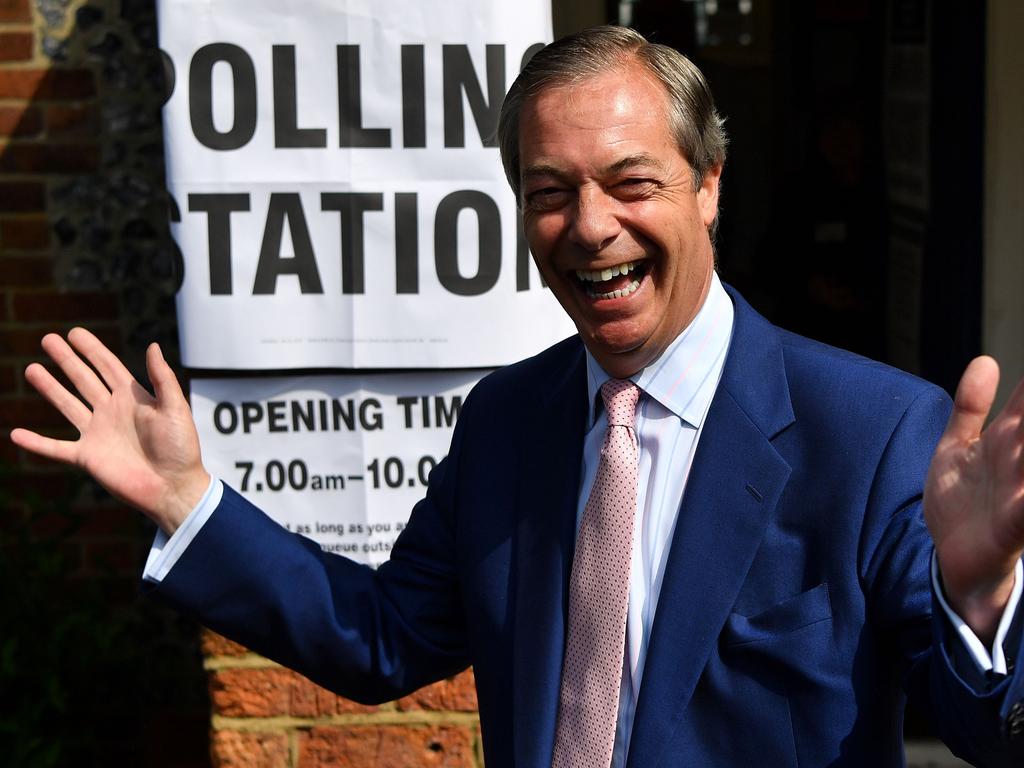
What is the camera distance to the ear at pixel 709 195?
206cm

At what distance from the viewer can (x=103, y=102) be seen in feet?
12.2

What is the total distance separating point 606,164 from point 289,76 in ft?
4.33

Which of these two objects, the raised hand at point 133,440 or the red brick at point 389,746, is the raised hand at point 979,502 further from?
the red brick at point 389,746

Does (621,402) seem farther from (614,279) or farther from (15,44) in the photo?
(15,44)

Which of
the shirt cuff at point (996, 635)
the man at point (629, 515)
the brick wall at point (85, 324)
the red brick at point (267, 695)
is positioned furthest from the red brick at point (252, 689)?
the shirt cuff at point (996, 635)

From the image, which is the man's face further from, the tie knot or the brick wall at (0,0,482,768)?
the brick wall at (0,0,482,768)

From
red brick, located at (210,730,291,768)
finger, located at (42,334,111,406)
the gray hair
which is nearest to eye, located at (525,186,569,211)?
the gray hair

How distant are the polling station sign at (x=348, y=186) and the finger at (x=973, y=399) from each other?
5.26 ft

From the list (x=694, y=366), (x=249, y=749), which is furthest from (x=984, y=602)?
(x=249, y=749)

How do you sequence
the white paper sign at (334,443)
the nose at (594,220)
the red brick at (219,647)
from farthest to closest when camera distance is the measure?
the red brick at (219,647)
the white paper sign at (334,443)
the nose at (594,220)

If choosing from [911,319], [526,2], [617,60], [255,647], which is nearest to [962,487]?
[617,60]

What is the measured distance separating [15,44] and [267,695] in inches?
70.8

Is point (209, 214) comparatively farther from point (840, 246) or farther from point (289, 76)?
point (840, 246)

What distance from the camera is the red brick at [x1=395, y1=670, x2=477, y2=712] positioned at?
327cm
